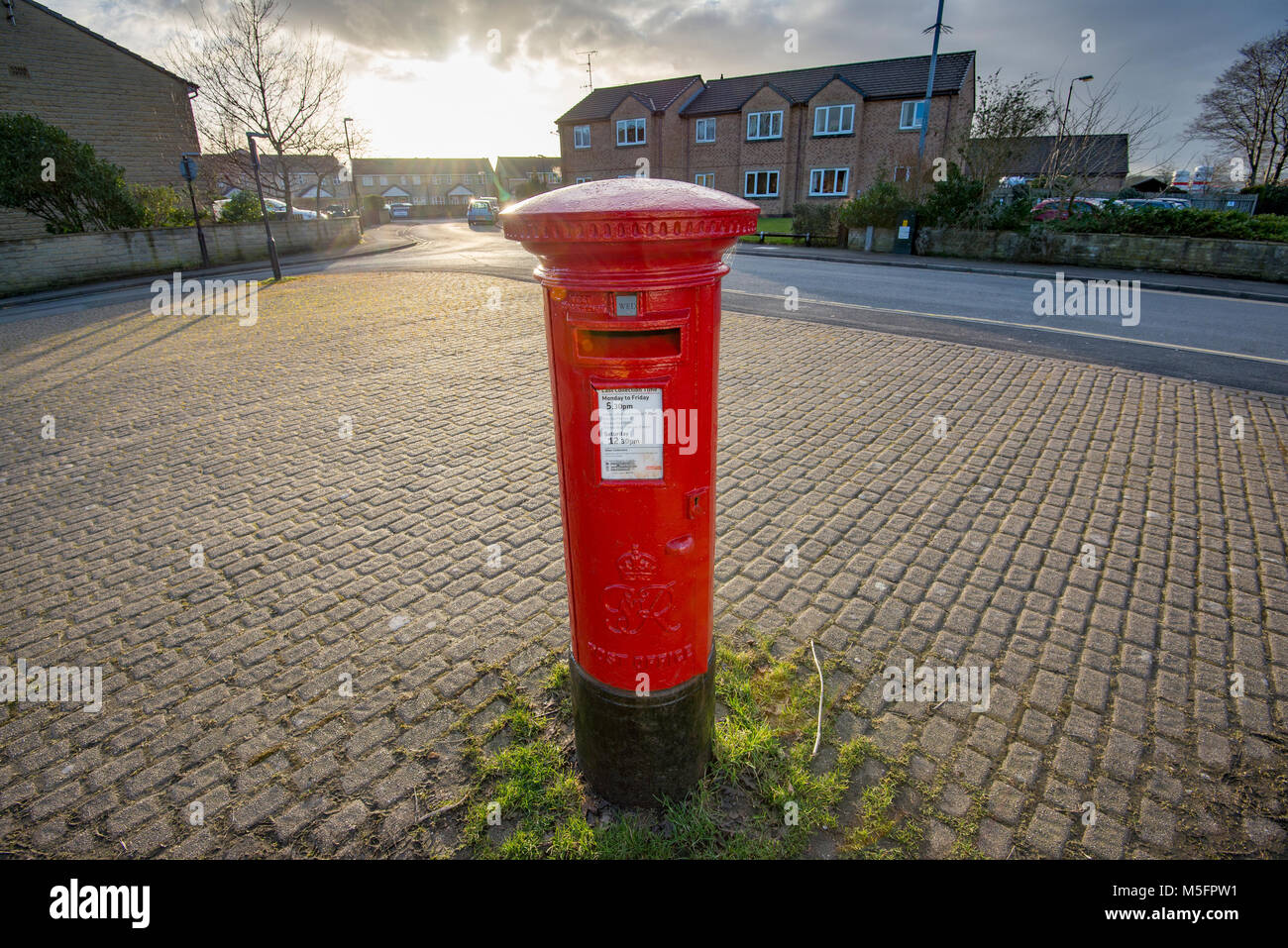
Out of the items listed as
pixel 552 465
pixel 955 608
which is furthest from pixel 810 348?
pixel 955 608

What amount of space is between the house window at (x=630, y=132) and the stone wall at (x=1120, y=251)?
25.2m

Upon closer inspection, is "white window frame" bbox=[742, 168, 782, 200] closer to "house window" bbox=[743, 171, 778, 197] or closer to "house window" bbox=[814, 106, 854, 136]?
"house window" bbox=[743, 171, 778, 197]

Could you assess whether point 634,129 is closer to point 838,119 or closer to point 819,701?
point 838,119

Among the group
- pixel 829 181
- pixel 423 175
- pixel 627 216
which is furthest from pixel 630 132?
pixel 423 175

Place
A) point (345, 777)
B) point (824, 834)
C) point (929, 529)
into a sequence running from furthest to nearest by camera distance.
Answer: point (929, 529), point (345, 777), point (824, 834)

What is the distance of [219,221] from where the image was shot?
21781 millimetres

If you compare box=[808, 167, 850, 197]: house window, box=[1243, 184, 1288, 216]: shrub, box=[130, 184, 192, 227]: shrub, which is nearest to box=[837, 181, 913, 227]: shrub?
box=[808, 167, 850, 197]: house window

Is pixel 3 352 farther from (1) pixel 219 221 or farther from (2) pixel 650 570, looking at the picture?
(1) pixel 219 221

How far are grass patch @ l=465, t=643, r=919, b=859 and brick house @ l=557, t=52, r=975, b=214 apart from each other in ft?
99.2

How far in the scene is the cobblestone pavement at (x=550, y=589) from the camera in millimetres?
2480

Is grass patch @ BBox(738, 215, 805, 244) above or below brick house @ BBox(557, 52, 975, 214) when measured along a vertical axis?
below

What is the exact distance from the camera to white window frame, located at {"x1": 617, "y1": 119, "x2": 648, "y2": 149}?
38575 millimetres

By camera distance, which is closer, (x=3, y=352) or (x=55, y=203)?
(x=3, y=352)

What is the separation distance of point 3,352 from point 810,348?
39.2 ft
